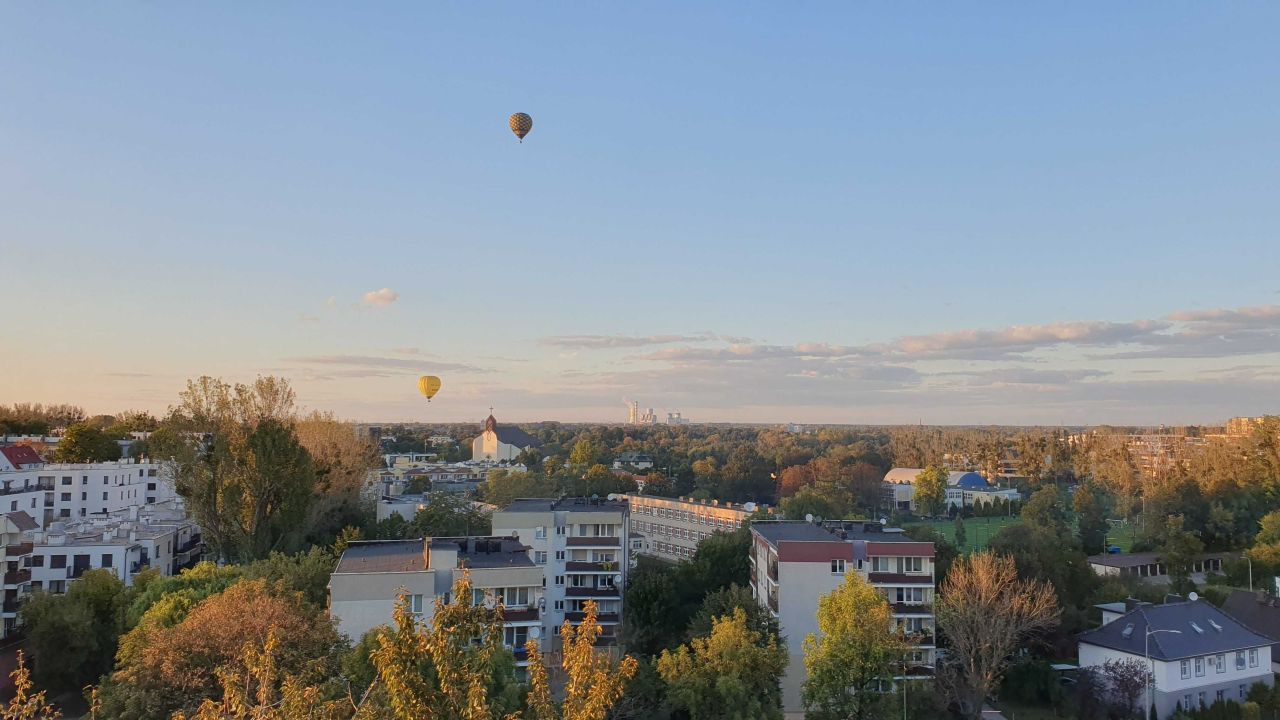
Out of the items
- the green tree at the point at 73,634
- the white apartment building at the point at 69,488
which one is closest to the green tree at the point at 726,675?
the green tree at the point at 73,634

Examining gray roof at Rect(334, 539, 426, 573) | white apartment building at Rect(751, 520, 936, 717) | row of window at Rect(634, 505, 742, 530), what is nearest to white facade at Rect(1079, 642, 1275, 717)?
white apartment building at Rect(751, 520, 936, 717)

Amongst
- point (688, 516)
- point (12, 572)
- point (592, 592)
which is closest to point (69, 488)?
point (12, 572)

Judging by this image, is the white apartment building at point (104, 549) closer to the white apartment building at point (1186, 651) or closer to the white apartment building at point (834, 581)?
the white apartment building at point (834, 581)

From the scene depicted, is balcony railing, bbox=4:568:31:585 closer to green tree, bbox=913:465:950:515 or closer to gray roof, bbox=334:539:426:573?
gray roof, bbox=334:539:426:573

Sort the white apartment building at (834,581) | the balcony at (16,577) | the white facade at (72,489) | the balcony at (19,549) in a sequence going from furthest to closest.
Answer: the white facade at (72,489)
the balcony at (19,549)
the balcony at (16,577)
the white apartment building at (834,581)

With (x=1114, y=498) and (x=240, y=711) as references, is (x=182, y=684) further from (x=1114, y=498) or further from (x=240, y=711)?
(x=1114, y=498)

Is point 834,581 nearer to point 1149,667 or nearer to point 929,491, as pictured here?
point 1149,667

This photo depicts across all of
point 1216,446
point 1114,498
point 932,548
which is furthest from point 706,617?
point 1216,446
